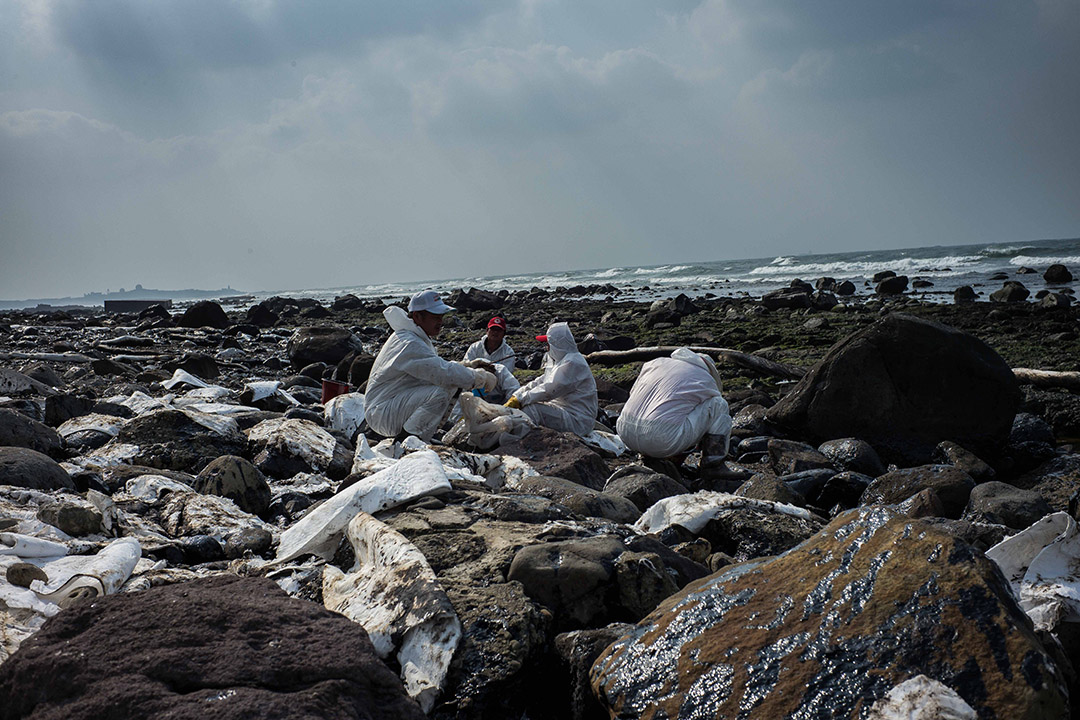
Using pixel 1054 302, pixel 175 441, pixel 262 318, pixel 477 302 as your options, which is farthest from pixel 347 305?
pixel 175 441

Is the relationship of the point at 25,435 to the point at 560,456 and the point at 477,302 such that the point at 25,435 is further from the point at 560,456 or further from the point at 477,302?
the point at 477,302

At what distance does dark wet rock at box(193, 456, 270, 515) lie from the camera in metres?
4.73

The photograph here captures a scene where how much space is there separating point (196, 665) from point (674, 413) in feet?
17.0

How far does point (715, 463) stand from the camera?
682 centimetres

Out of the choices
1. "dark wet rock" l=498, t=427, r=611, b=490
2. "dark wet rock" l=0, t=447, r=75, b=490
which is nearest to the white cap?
"dark wet rock" l=498, t=427, r=611, b=490

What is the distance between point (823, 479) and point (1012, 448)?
7.89ft

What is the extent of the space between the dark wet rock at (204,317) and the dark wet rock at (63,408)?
60.0ft

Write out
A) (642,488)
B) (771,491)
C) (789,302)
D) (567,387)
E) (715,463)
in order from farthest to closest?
(789,302) → (567,387) → (715,463) → (771,491) → (642,488)

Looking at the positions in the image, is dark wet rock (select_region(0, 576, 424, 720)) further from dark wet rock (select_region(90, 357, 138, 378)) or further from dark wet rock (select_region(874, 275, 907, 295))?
dark wet rock (select_region(874, 275, 907, 295))

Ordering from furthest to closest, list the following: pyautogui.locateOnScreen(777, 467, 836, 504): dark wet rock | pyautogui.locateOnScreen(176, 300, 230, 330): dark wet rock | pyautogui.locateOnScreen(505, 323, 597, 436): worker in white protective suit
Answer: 1. pyautogui.locateOnScreen(176, 300, 230, 330): dark wet rock
2. pyautogui.locateOnScreen(505, 323, 597, 436): worker in white protective suit
3. pyautogui.locateOnScreen(777, 467, 836, 504): dark wet rock

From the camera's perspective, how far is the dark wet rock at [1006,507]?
15.4 feet

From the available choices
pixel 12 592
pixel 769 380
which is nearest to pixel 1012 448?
pixel 769 380

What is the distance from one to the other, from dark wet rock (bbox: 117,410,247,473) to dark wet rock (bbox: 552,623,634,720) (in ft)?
13.9

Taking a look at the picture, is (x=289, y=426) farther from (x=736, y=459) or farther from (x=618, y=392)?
(x=618, y=392)
